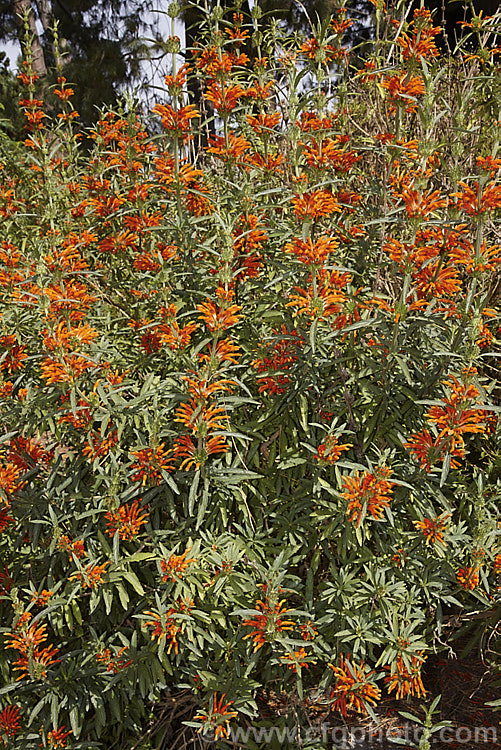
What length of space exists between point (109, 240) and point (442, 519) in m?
1.77

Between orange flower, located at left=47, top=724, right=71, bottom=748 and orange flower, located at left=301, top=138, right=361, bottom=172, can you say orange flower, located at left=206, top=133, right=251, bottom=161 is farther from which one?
orange flower, located at left=47, top=724, right=71, bottom=748

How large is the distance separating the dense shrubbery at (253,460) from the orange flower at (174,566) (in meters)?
0.01

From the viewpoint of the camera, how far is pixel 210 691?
2.12 metres

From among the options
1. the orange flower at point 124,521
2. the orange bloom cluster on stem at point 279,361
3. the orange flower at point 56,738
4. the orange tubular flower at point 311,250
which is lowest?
the orange flower at point 56,738

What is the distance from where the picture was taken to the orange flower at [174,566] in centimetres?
201

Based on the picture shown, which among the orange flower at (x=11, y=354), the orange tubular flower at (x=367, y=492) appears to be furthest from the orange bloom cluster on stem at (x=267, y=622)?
the orange flower at (x=11, y=354)

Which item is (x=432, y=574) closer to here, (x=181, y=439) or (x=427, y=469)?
(x=427, y=469)

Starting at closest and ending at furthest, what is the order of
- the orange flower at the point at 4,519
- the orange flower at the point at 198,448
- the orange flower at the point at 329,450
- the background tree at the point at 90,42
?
the orange flower at the point at 198,448 → the orange flower at the point at 329,450 → the orange flower at the point at 4,519 → the background tree at the point at 90,42

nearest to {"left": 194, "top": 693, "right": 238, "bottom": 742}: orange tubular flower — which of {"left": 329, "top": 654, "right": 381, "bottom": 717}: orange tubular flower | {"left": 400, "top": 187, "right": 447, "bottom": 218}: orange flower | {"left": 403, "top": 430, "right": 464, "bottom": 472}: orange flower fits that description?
{"left": 329, "top": 654, "right": 381, "bottom": 717}: orange tubular flower

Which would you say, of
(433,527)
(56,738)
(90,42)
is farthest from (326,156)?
(90,42)

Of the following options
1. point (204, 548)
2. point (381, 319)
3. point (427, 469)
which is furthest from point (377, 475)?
point (204, 548)

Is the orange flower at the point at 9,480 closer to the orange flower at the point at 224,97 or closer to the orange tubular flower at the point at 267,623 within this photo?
the orange tubular flower at the point at 267,623

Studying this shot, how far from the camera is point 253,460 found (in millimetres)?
2340

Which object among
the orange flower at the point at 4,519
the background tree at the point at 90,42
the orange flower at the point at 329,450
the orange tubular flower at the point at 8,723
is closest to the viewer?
the orange flower at the point at 329,450
